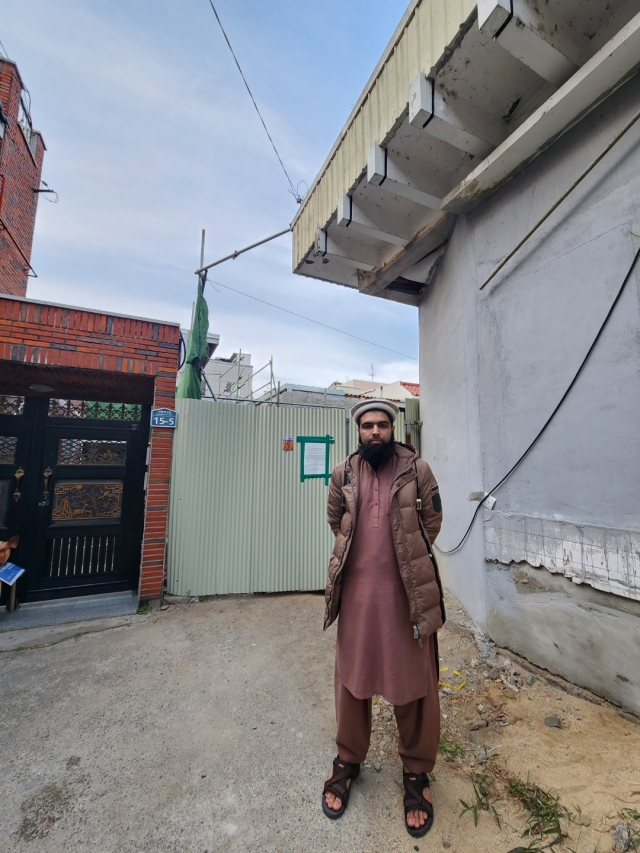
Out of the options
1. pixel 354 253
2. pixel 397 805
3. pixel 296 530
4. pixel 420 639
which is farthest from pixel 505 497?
pixel 354 253

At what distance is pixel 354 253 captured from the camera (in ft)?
14.6

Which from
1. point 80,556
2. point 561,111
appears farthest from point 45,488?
point 561,111

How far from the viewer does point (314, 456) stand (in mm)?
4750

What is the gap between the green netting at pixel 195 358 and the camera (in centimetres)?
484

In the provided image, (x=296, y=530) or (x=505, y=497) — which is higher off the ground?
(x=505, y=497)

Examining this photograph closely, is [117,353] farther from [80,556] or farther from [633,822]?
[633,822]

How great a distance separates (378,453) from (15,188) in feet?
30.3

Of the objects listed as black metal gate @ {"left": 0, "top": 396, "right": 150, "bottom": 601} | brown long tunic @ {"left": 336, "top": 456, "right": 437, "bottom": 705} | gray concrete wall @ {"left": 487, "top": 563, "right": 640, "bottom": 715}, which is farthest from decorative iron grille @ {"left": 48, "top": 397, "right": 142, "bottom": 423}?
gray concrete wall @ {"left": 487, "top": 563, "right": 640, "bottom": 715}

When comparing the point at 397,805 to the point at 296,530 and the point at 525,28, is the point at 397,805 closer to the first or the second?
the point at 296,530

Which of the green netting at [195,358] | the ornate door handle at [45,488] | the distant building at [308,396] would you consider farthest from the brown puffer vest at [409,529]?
the distant building at [308,396]

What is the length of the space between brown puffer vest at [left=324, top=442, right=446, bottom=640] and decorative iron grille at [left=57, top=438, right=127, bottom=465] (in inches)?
140

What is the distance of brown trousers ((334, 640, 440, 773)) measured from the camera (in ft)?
5.69

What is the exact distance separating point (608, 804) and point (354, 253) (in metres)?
4.80

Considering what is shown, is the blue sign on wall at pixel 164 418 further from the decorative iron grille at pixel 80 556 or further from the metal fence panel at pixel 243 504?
the decorative iron grille at pixel 80 556
